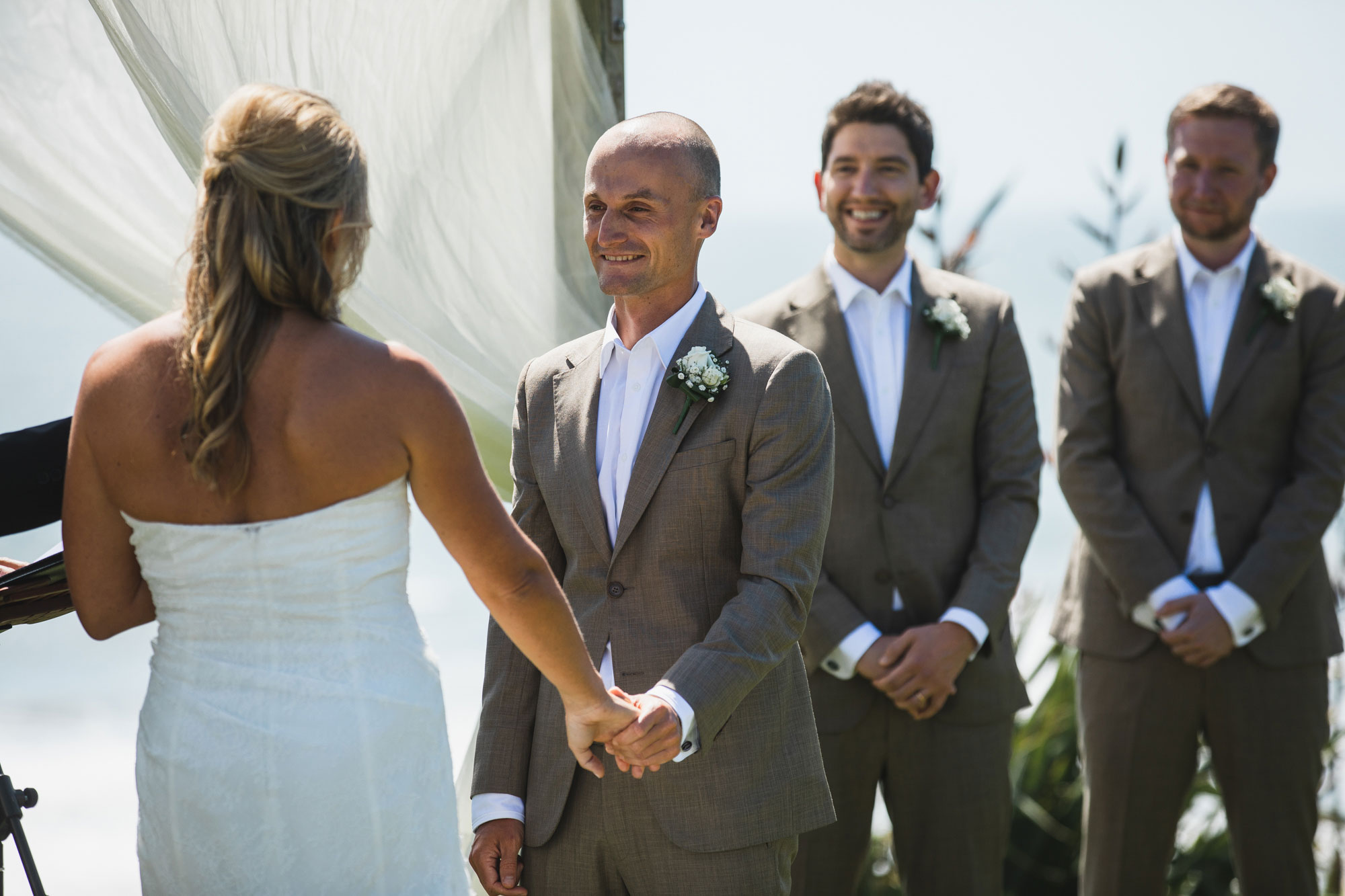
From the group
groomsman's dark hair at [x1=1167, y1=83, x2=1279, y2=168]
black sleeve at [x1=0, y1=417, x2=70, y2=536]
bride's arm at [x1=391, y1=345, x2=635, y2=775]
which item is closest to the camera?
bride's arm at [x1=391, y1=345, x2=635, y2=775]

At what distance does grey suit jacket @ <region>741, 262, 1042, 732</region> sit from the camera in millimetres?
3348

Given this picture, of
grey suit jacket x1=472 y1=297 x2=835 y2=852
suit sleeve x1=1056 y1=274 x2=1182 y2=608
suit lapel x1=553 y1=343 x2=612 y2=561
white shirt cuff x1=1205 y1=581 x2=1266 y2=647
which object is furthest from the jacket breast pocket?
white shirt cuff x1=1205 y1=581 x2=1266 y2=647

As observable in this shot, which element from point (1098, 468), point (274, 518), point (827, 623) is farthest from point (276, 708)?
point (1098, 468)

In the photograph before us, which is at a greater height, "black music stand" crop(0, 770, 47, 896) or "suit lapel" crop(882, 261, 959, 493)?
"suit lapel" crop(882, 261, 959, 493)

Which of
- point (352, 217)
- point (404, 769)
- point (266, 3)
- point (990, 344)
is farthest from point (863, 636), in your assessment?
point (266, 3)

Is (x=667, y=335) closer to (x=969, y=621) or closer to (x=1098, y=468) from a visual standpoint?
(x=969, y=621)

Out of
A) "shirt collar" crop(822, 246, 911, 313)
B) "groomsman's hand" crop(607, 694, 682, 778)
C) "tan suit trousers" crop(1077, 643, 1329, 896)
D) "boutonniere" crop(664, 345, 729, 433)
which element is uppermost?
"shirt collar" crop(822, 246, 911, 313)

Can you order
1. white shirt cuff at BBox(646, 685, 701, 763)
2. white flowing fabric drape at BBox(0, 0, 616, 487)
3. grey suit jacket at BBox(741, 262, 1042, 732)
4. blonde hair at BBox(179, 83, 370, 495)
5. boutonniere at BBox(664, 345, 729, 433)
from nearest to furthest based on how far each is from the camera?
blonde hair at BBox(179, 83, 370, 495) < white shirt cuff at BBox(646, 685, 701, 763) < boutonniere at BBox(664, 345, 729, 433) < white flowing fabric drape at BBox(0, 0, 616, 487) < grey suit jacket at BBox(741, 262, 1042, 732)

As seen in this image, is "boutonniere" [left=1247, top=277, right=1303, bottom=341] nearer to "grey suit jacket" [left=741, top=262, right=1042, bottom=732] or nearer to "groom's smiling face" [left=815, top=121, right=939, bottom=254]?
"grey suit jacket" [left=741, top=262, right=1042, bottom=732]

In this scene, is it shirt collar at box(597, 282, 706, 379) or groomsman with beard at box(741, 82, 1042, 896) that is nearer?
shirt collar at box(597, 282, 706, 379)

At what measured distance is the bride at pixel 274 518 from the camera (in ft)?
6.07

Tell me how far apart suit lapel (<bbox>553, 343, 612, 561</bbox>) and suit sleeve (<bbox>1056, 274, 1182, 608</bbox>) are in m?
1.79

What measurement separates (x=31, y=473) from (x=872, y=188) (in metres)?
2.26

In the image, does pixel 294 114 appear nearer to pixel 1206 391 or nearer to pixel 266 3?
pixel 266 3
